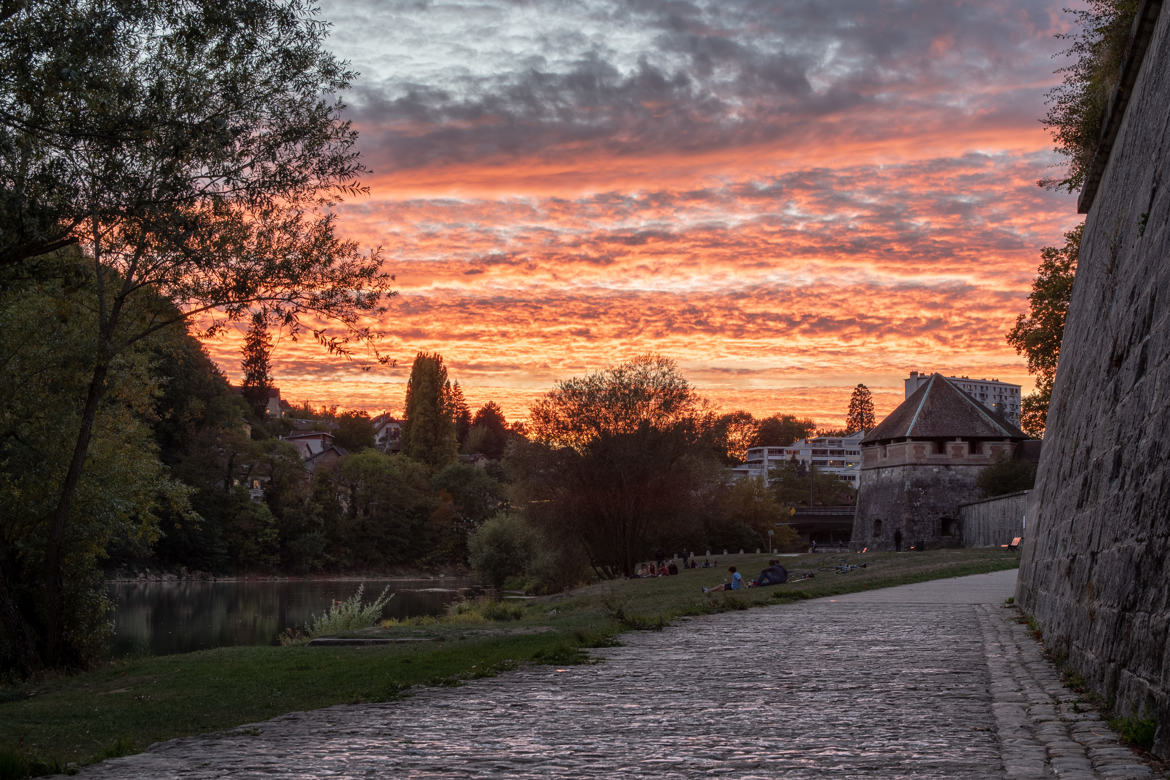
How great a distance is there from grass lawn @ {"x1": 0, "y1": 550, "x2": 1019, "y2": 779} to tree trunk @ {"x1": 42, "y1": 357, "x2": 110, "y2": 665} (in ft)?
3.56

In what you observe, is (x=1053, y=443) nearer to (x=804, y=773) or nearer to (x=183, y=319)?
(x=804, y=773)

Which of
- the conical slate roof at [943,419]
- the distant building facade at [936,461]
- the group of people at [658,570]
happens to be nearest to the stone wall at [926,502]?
the distant building facade at [936,461]

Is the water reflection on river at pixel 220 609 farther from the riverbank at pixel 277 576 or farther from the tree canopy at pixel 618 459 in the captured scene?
the tree canopy at pixel 618 459

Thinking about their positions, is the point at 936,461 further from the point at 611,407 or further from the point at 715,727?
the point at 715,727

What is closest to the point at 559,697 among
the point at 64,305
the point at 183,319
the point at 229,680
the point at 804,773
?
the point at 804,773

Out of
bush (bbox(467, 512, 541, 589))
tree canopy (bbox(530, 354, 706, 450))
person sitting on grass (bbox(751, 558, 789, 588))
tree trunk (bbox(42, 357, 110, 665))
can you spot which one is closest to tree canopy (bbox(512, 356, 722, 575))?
tree canopy (bbox(530, 354, 706, 450))

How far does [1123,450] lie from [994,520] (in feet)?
131

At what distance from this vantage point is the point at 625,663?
402 inches

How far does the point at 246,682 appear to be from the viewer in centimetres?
1273

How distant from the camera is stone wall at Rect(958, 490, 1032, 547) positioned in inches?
1547

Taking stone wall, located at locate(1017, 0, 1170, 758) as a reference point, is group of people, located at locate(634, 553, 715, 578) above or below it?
below

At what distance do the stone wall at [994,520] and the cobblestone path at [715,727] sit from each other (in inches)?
1100

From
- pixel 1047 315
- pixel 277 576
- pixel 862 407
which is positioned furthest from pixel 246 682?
pixel 862 407

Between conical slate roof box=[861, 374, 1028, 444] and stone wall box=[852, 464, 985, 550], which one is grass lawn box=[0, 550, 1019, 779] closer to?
stone wall box=[852, 464, 985, 550]
